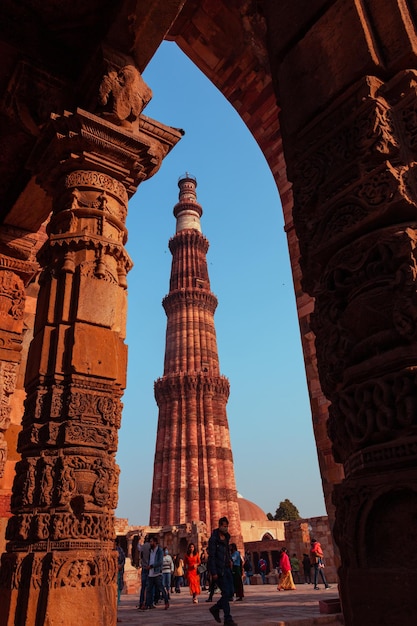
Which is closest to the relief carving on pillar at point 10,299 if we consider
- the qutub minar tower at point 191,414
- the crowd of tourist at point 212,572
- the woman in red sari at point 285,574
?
the crowd of tourist at point 212,572

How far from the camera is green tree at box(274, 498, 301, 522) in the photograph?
40.0 meters

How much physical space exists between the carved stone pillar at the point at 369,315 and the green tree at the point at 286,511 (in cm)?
4230

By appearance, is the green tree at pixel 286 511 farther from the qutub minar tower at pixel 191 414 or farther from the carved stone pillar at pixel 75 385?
the carved stone pillar at pixel 75 385

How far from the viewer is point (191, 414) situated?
2606 cm

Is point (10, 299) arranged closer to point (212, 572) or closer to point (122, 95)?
point (122, 95)

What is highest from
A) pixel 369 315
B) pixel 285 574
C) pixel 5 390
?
pixel 5 390

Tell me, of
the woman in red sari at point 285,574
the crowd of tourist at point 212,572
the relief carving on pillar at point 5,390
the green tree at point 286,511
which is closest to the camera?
the relief carving on pillar at point 5,390

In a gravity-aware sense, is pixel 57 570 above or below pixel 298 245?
below

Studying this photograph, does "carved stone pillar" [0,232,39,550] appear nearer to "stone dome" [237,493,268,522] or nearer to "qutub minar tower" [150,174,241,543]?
"qutub minar tower" [150,174,241,543]

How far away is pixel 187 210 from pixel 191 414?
48.3 ft

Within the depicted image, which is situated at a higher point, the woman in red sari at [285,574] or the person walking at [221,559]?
the person walking at [221,559]

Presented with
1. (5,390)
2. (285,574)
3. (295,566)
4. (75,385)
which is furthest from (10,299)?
(295,566)

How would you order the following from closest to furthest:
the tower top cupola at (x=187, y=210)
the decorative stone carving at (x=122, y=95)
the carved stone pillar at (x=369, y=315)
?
the carved stone pillar at (x=369, y=315), the decorative stone carving at (x=122, y=95), the tower top cupola at (x=187, y=210)

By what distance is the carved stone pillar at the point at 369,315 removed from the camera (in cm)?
101
